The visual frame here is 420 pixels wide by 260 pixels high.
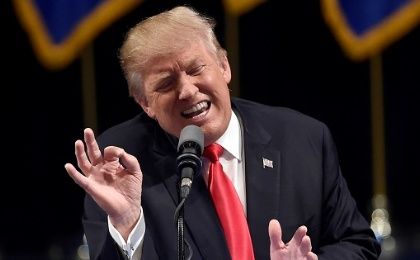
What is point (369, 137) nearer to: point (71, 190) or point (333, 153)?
point (71, 190)

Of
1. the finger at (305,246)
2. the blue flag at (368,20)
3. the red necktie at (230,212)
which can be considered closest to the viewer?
the finger at (305,246)

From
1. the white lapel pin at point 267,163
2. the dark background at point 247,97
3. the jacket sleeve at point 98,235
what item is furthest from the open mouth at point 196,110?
the dark background at point 247,97

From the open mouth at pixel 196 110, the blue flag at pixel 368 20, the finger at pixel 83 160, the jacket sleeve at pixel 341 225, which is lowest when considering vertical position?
the blue flag at pixel 368 20

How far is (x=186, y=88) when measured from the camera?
2566 mm

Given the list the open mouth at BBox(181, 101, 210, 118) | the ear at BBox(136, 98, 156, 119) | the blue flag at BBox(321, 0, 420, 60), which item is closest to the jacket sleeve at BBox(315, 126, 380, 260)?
the open mouth at BBox(181, 101, 210, 118)

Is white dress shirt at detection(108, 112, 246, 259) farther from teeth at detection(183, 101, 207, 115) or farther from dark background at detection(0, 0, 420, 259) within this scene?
dark background at detection(0, 0, 420, 259)

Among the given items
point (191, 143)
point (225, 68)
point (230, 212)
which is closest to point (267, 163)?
point (230, 212)

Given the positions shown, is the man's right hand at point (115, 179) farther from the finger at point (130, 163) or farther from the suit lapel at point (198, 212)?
the suit lapel at point (198, 212)

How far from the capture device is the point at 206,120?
258cm

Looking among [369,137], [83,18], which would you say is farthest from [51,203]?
[369,137]

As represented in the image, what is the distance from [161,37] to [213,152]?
319 millimetres

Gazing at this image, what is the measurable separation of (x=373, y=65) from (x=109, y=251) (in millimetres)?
3606

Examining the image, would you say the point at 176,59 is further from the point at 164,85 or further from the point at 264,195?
the point at 264,195

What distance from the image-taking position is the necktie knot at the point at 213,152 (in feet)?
8.61
